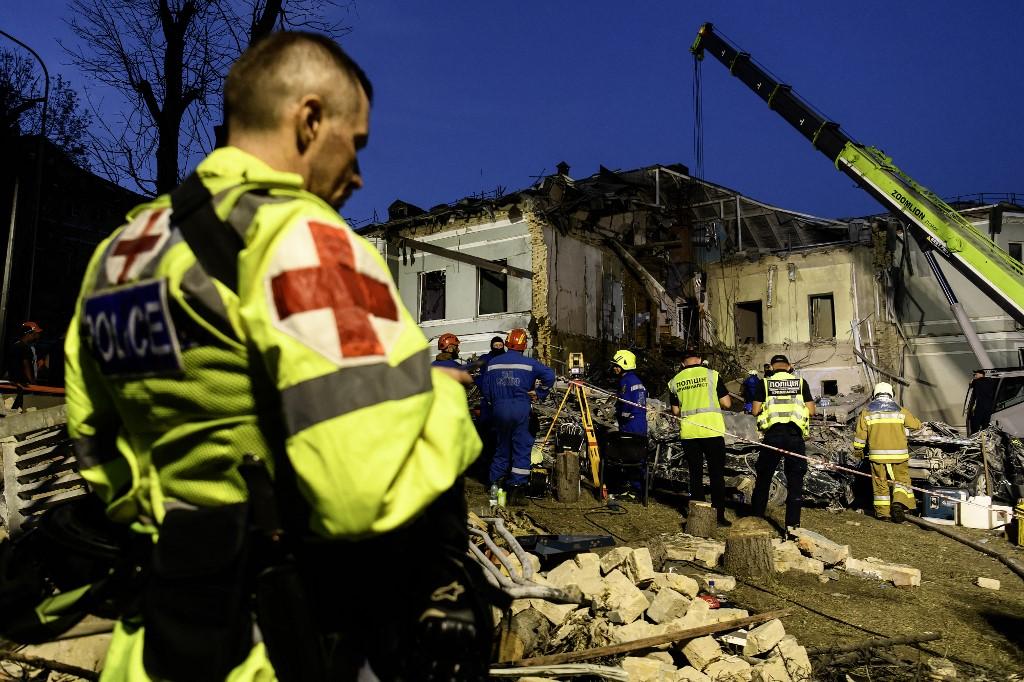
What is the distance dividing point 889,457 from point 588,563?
6647 millimetres

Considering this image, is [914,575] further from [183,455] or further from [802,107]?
[802,107]

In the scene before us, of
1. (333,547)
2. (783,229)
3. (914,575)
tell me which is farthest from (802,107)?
(333,547)

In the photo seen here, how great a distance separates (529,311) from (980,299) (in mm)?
14259

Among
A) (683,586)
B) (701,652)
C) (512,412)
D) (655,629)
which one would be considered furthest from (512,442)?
(701,652)

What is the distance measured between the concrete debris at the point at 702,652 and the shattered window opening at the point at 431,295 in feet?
55.2

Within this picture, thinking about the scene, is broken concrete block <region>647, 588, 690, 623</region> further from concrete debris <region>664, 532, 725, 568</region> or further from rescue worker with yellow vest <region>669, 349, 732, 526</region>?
rescue worker with yellow vest <region>669, 349, 732, 526</region>

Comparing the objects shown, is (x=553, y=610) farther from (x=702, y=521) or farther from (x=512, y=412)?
(x=512, y=412)

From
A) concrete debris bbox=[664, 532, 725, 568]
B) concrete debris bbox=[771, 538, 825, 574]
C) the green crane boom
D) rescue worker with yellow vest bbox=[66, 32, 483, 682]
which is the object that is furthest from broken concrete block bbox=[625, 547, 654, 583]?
the green crane boom

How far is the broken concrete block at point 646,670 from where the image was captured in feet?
11.8

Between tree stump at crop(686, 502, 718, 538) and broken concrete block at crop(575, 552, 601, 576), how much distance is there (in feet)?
10.8

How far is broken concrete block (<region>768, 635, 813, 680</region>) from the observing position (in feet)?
13.6

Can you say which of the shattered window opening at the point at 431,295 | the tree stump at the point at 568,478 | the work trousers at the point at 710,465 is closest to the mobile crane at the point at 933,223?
the work trousers at the point at 710,465

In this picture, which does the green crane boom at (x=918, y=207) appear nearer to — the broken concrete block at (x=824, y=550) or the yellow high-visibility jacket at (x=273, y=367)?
the broken concrete block at (x=824, y=550)

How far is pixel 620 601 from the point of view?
14.8ft
